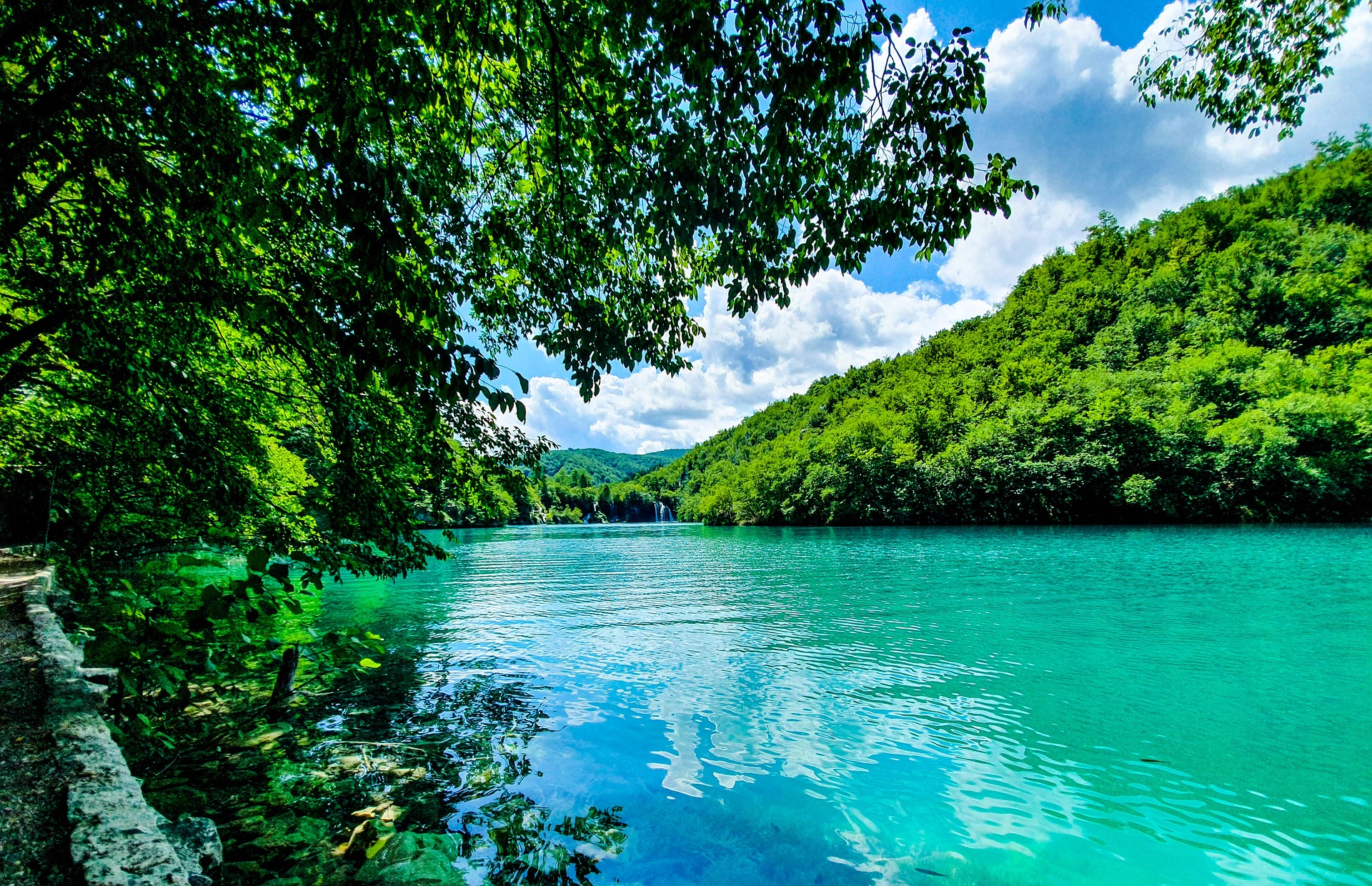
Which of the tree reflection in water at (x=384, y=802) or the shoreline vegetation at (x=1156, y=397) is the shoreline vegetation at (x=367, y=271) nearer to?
the tree reflection in water at (x=384, y=802)

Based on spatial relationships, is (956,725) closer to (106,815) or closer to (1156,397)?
(106,815)

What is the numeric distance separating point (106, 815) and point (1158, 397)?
79830mm

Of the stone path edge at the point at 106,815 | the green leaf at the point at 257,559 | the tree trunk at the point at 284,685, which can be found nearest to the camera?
the stone path edge at the point at 106,815

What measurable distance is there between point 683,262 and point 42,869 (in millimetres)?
6837

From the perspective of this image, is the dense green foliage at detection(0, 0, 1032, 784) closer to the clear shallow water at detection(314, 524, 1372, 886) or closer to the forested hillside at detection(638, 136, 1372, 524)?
the clear shallow water at detection(314, 524, 1372, 886)

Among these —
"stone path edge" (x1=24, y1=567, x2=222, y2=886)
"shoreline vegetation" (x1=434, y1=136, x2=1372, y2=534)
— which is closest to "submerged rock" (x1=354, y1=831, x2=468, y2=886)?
"stone path edge" (x1=24, y1=567, x2=222, y2=886)

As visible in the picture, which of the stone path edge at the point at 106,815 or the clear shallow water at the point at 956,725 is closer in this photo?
the stone path edge at the point at 106,815

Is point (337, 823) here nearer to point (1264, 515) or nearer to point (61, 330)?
point (61, 330)

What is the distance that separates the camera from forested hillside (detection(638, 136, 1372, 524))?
4797 cm

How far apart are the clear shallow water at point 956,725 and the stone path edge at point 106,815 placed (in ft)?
9.79

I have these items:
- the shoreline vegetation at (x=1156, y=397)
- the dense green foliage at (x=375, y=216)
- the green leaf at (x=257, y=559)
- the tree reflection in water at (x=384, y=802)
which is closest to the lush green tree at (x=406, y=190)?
the dense green foliage at (x=375, y=216)

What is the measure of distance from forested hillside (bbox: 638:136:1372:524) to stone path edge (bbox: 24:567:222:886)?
6886cm

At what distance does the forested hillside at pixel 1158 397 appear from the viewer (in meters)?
48.0

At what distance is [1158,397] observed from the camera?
58688 mm
